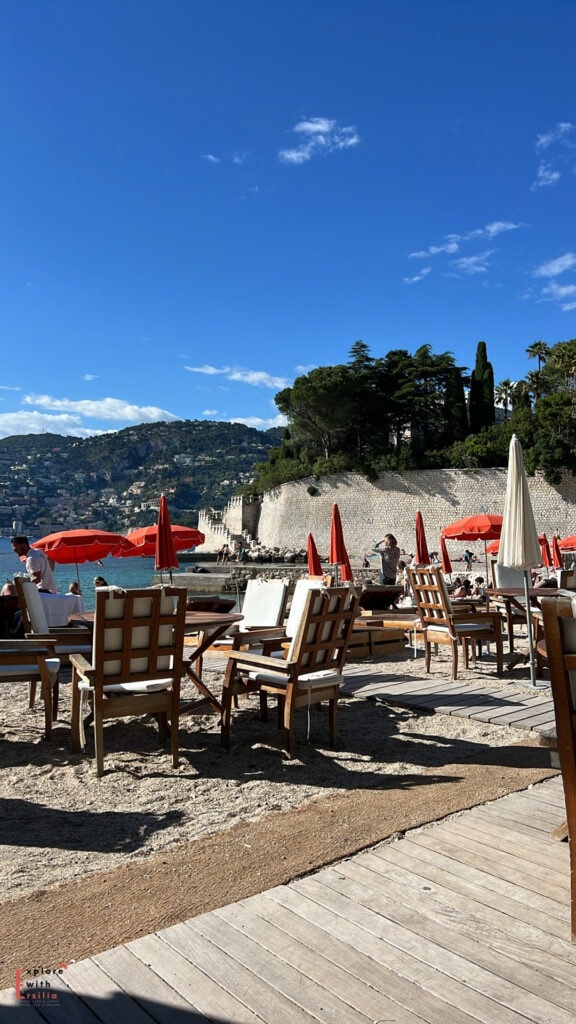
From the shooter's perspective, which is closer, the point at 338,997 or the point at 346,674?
the point at 338,997

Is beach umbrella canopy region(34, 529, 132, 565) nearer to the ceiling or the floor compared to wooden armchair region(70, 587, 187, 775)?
nearer to the ceiling

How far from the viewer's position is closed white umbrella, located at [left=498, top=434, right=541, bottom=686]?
5.53m

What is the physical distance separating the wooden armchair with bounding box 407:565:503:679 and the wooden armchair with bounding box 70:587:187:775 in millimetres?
2819

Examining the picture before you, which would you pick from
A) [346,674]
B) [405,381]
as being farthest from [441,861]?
[405,381]

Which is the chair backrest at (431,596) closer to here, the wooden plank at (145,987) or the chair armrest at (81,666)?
the chair armrest at (81,666)

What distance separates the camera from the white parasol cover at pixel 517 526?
5.53 metres

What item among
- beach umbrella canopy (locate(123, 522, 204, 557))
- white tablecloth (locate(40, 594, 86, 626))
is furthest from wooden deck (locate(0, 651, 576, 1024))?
beach umbrella canopy (locate(123, 522, 204, 557))

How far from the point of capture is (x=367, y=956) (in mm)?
1771

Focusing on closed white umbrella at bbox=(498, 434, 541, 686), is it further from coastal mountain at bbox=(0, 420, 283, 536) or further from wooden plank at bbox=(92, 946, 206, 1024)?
coastal mountain at bbox=(0, 420, 283, 536)

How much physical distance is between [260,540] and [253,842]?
50.6m

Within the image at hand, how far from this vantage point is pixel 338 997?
1.61 m

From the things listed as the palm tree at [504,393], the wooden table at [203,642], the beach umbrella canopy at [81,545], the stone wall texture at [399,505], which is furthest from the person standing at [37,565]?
the palm tree at [504,393]

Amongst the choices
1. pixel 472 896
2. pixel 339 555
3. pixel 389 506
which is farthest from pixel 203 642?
pixel 389 506

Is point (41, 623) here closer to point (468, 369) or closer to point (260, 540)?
point (468, 369)
